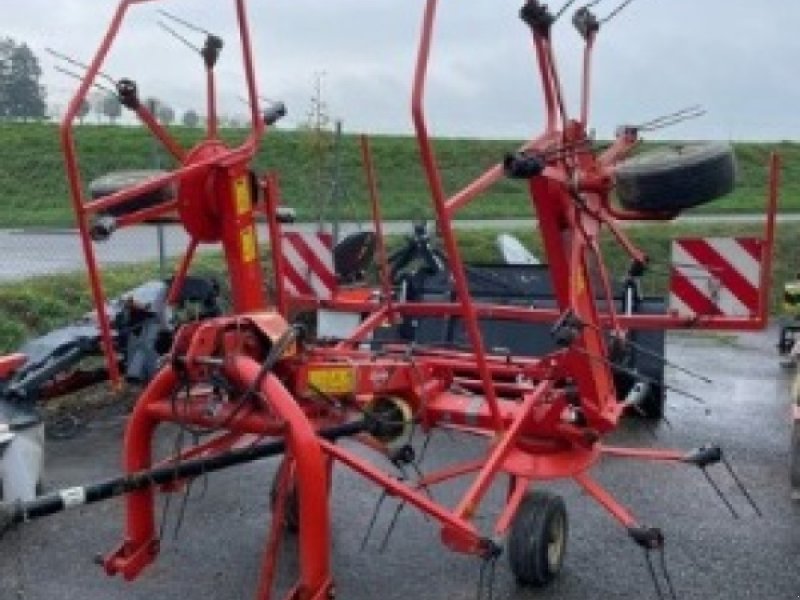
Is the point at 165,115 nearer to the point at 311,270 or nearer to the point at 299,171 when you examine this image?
the point at 311,270

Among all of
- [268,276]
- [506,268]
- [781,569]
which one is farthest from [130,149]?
[781,569]

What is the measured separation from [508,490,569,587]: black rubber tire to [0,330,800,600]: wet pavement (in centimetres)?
8

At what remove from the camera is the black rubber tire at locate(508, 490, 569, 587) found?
4930 millimetres

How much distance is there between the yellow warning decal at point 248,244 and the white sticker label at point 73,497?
165 centimetres

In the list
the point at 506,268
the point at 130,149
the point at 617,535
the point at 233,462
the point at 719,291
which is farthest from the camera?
the point at 130,149

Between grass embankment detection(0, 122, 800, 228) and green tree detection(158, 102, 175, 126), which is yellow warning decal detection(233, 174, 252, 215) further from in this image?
grass embankment detection(0, 122, 800, 228)

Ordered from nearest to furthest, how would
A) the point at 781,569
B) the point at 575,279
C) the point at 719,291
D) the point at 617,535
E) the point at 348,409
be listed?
the point at 348,409 → the point at 575,279 → the point at 781,569 → the point at 617,535 → the point at 719,291

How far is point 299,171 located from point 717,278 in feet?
62.2

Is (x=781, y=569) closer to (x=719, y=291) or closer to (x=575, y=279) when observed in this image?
(x=575, y=279)

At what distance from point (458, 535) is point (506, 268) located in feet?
16.1

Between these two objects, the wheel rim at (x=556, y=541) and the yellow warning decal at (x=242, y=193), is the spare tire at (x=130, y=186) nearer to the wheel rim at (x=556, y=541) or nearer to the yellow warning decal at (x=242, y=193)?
the yellow warning decal at (x=242, y=193)

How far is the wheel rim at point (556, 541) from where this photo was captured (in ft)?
16.5

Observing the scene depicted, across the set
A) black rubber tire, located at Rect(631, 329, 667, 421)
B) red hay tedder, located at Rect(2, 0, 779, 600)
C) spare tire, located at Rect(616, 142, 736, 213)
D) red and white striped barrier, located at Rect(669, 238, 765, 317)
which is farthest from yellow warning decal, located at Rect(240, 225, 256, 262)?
black rubber tire, located at Rect(631, 329, 667, 421)

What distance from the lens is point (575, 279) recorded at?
4930 millimetres
